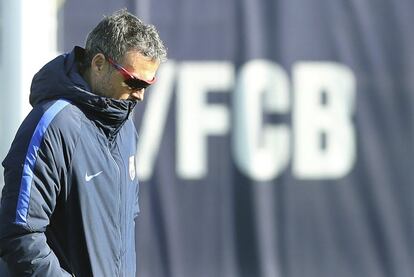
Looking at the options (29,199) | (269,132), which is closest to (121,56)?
(29,199)

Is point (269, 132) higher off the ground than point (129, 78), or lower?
lower

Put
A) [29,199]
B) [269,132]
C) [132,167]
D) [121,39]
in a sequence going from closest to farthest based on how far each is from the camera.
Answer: [29,199]
[121,39]
[132,167]
[269,132]

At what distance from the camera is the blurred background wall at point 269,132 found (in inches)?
191

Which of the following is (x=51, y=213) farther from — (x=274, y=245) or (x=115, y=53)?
(x=274, y=245)

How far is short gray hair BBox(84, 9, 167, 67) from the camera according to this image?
96.2 inches

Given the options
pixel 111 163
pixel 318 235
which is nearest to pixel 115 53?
pixel 111 163

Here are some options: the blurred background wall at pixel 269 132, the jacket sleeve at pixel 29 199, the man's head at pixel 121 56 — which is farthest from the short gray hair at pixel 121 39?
the blurred background wall at pixel 269 132

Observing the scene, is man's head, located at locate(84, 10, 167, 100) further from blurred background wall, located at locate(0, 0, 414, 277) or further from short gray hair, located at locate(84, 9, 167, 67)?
blurred background wall, located at locate(0, 0, 414, 277)

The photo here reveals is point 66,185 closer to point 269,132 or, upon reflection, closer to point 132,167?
point 132,167

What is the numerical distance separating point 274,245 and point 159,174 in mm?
725

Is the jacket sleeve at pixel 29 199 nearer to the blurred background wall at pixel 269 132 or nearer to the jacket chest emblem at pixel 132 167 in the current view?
the jacket chest emblem at pixel 132 167

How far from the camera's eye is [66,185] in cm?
236

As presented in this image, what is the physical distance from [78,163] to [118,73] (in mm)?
274

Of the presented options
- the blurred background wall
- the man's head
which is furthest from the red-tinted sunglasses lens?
the blurred background wall
